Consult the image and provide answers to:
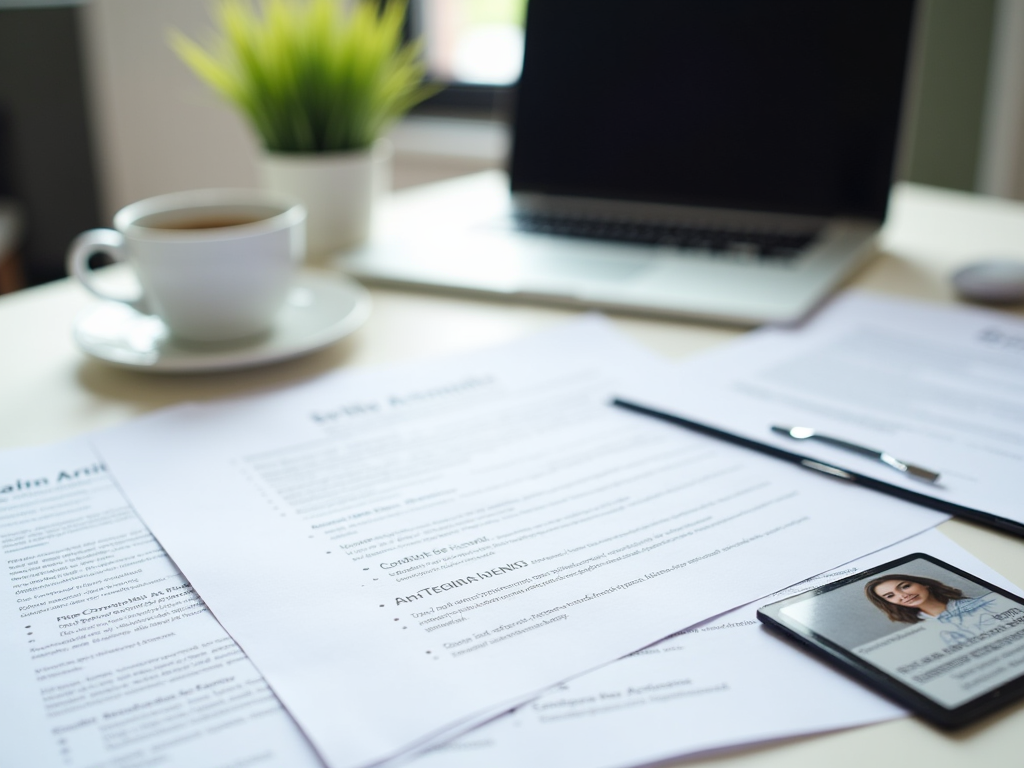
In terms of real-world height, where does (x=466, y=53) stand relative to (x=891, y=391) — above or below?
above

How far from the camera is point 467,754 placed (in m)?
0.31

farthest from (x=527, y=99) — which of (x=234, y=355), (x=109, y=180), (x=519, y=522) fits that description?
(x=109, y=180)

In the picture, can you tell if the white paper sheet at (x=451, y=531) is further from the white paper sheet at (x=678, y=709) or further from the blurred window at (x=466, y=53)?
the blurred window at (x=466, y=53)

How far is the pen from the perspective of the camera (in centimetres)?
44

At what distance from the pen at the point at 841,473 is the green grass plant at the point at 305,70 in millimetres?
449

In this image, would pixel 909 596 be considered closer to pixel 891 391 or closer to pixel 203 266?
pixel 891 391

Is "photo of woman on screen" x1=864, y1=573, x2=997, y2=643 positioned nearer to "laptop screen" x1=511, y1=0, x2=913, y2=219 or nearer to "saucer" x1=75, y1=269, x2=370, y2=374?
"saucer" x1=75, y1=269, x2=370, y2=374

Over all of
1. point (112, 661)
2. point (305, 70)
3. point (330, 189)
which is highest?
point (305, 70)

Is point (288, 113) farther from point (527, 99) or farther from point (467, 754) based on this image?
point (467, 754)

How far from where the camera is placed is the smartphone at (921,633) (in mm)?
329

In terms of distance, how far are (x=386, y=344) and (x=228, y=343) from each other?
0.12 metres

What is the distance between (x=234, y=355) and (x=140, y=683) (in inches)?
13.2

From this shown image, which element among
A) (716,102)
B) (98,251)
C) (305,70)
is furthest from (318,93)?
(716,102)

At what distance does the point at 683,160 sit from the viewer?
92 cm
